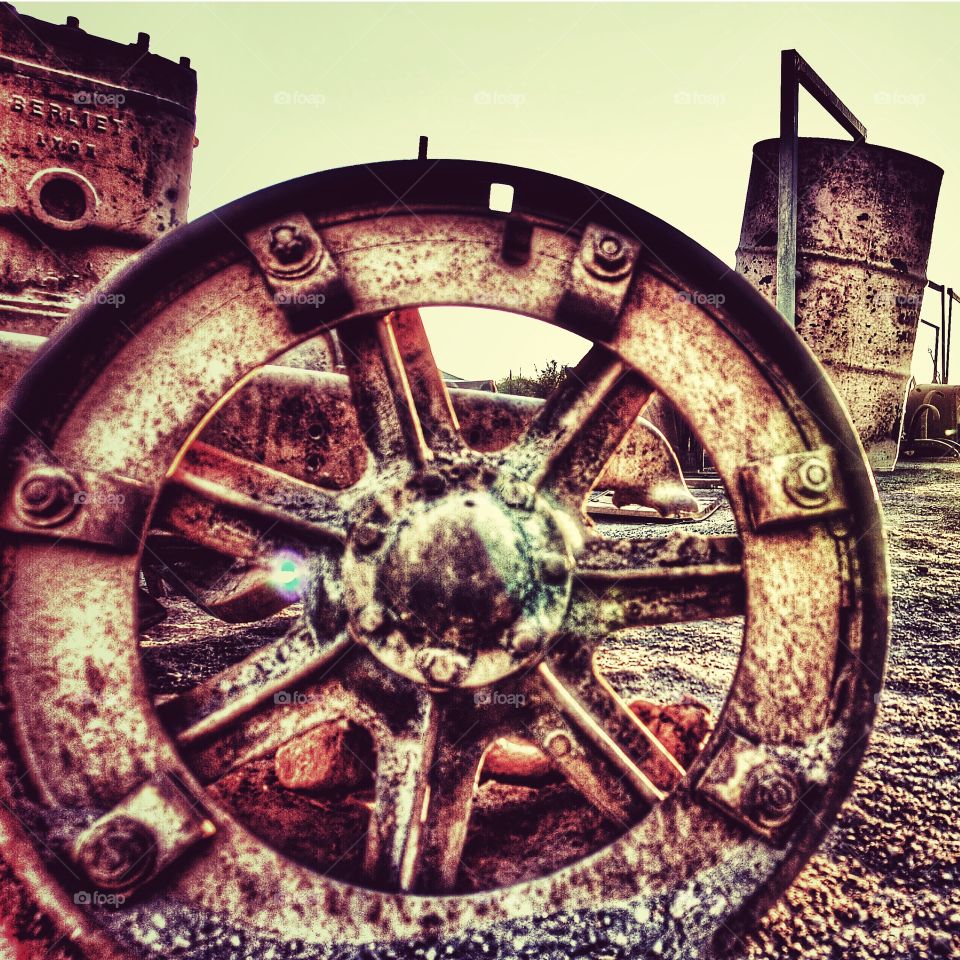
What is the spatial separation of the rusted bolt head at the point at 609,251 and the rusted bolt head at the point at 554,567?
47 cm

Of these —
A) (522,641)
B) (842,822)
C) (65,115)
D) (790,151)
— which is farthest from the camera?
(790,151)

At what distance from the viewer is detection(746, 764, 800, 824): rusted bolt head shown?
0.93 metres

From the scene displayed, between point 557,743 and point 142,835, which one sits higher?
point 557,743

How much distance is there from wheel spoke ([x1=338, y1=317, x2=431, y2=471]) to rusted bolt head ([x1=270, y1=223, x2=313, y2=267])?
0.14m

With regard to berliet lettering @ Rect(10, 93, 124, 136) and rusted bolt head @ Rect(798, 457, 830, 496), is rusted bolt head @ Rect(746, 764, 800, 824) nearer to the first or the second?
rusted bolt head @ Rect(798, 457, 830, 496)

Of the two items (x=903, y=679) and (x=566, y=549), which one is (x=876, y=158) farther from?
(x=566, y=549)

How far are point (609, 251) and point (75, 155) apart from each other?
186cm

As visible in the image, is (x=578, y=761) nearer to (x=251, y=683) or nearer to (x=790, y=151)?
(x=251, y=683)

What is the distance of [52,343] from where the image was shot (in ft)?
3.20

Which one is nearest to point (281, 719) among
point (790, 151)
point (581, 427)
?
point (581, 427)

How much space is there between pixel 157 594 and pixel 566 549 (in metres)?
2.18

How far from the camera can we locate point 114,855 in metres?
0.91

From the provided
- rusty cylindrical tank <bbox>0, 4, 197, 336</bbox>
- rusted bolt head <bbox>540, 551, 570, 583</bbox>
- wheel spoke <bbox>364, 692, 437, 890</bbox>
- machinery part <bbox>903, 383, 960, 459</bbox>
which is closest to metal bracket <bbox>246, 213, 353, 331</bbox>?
rusted bolt head <bbox>540, 551, 570, 583</bbox>

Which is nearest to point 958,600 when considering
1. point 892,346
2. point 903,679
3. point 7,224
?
point 903,679
